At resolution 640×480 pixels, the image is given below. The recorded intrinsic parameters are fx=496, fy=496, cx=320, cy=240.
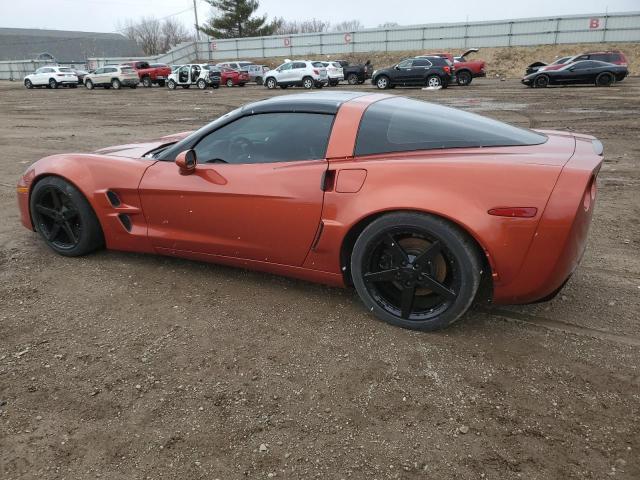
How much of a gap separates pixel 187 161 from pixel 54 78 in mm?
35514

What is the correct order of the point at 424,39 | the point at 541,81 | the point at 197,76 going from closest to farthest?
1. the point at 541,81
2. the point at 197,76
3. the point at 424,39

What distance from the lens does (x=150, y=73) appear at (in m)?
32.5

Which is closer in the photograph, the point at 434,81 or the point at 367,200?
the point at 367,200

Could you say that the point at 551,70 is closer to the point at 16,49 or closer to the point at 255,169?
the point at 255,169

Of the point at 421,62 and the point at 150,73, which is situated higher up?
the point at 150,73

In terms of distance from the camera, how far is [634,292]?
3.36 metres

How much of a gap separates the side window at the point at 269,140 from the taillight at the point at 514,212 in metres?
1.09

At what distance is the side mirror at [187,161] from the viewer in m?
3.31

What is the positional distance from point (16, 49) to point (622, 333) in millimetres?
85909

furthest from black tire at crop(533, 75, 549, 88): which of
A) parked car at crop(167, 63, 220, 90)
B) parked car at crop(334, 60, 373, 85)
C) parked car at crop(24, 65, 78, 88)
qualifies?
parked car at crop(24, 65, 78, 88)

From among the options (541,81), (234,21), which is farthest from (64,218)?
(234,21)

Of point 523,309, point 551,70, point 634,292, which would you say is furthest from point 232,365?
point 551,70

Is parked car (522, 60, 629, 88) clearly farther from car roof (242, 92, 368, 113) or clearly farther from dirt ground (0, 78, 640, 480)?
car roof (242, 92, 368, 113)

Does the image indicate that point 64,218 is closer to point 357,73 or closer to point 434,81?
point 434,81
